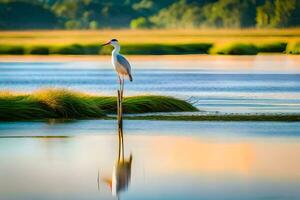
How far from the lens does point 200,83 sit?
30.5 meters

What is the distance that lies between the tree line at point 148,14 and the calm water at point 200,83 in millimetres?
47082

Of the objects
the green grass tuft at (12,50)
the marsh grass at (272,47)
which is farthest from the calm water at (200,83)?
the green grass tuft at (12,50)

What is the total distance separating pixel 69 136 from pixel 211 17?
83.7 m

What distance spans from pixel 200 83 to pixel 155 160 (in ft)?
62.4

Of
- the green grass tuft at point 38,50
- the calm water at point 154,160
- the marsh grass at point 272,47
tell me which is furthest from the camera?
the marsh grass at point 272,47

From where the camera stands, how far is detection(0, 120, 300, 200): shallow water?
9.48 metres

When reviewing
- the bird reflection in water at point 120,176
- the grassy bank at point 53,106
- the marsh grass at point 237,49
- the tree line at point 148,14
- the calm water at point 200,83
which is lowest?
the bird reflection in water at point 120,176

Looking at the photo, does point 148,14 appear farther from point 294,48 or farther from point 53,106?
point 53,106

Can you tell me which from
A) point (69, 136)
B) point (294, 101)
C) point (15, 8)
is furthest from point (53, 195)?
point (15, 8)

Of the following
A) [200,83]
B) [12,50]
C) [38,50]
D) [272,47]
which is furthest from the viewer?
[12,50]

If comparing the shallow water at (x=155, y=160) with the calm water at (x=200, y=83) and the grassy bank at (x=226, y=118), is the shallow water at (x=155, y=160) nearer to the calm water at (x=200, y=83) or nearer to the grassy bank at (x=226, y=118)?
the grassy bank at (x=226, y=118)

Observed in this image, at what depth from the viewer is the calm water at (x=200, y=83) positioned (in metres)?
21.5

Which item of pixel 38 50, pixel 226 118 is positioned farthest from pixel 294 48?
pixel 226 118

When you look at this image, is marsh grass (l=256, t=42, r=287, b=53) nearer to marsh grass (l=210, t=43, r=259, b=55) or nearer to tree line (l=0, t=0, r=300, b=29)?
marsh grass (l=210, t=43, r=259, b=55)
